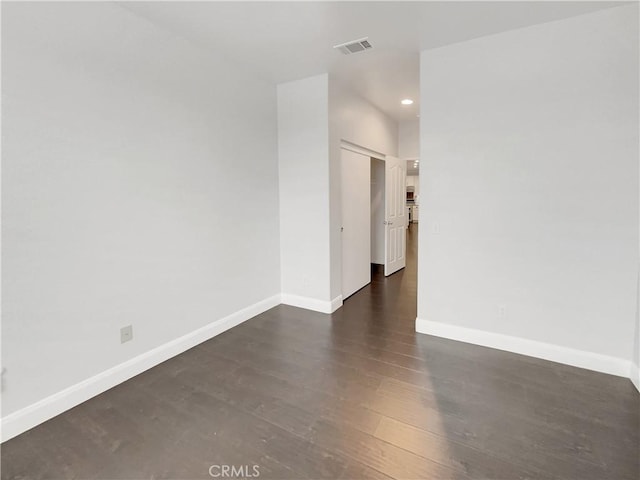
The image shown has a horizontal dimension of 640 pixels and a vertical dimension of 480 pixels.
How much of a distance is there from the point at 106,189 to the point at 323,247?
223 centimetres

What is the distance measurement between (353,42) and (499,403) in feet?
10.1

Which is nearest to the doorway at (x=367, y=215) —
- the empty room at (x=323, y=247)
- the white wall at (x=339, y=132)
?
the white wall at (x=339, y=132)

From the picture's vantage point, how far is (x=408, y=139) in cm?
594

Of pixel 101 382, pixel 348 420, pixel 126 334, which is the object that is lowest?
pixel 348 420

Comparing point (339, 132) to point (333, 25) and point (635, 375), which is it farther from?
point (635, 375)

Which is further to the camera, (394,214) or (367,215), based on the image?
(394,214)

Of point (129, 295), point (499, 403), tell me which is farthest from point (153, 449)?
point (499, 403)

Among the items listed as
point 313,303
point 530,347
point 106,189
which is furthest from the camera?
point 313,303

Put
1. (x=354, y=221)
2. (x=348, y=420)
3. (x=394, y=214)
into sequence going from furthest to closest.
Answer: (x=394, y=214), (x=354, y=221), (x=348, y=420)

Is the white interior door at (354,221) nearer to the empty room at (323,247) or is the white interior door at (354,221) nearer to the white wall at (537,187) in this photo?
the empty room at (323,247)

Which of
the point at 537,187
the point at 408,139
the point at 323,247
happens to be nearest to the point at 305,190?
the point at 323,247

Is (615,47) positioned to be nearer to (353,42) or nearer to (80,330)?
(353,42)

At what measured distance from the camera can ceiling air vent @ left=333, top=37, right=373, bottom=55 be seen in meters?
2.79

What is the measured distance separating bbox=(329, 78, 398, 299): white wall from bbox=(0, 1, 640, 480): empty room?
0.09 meters
